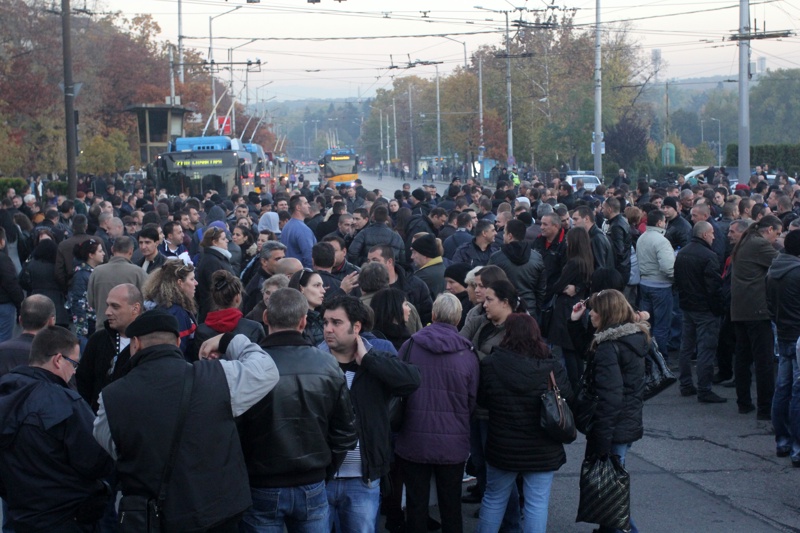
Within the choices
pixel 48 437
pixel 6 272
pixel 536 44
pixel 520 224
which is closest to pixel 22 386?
pixel 48 437

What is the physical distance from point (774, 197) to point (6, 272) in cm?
1201

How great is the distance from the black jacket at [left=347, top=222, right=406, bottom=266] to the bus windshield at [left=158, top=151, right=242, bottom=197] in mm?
17136

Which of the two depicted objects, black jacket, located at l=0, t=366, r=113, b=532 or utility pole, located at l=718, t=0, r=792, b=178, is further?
utility pole, located at l=718, t=0, r=792, b=178

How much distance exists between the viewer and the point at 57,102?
41.8 metres

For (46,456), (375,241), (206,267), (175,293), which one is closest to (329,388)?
→ (46,456)

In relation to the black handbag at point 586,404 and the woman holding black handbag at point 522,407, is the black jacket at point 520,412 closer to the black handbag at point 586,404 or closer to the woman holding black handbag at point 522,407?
the woman holding black handbag at point 522,407

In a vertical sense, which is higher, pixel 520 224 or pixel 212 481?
pixel 520 224

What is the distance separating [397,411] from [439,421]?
0.26 metres

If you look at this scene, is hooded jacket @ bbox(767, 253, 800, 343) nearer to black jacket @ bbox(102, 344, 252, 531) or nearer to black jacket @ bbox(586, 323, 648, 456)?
black jacket @ bbox(586, 323, 648, 456)

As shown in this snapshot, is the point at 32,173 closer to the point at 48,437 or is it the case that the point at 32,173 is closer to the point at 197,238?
the point at 197,238

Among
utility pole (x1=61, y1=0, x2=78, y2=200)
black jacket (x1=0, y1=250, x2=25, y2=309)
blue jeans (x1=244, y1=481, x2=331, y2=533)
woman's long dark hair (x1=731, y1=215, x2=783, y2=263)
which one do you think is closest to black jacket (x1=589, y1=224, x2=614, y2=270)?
woman's long dark hair (x1=731, y1=215, x2=783, y2=263)

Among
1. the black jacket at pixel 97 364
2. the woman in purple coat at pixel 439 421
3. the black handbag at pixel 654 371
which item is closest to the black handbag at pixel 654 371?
the black handbag at pixel 654 371

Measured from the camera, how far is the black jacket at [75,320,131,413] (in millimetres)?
6211

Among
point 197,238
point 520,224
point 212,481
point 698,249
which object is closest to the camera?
point 212,481
